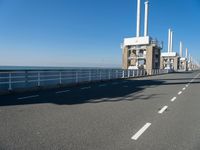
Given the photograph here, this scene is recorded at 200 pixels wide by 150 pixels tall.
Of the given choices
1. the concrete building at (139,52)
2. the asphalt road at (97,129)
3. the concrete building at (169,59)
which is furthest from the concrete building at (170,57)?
the asphalt road at (97,129)

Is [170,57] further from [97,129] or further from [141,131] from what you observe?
[97,129]

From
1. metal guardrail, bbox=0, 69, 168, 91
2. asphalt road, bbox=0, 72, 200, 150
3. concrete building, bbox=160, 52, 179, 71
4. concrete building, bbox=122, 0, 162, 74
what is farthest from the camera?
concrete building, bbox=160, 52, 179, 71

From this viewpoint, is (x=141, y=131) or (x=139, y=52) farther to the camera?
(x=139, y=52)

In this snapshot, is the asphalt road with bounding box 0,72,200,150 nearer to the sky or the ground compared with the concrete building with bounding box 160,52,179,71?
nearer to the ground

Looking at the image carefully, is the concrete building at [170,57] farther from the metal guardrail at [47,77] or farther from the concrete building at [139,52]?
the metal guardrail at [47,77]

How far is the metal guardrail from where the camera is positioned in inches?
549

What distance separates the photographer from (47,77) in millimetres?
18953

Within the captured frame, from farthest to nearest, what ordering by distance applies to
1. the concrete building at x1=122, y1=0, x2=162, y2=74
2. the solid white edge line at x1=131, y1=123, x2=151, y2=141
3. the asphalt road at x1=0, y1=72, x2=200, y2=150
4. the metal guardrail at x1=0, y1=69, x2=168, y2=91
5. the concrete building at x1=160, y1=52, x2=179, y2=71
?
the concrete building at x1=160, y1=52, x2=179, y2=71, the concrete building at x1=122, y1=0, x2=162, y2=74, the metal guardrail at x1=0, y1=69, x2=168, y2=91, the solid white edge line at x1=131, y1=123, x2=151, y2=141, the asphalt road at x1=0, y1=72, x2=200, y2=150

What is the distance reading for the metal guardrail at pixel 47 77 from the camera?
45.8 feet

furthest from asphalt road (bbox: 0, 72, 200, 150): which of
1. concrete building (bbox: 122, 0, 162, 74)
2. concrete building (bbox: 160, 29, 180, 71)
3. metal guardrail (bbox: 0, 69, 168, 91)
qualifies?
concrete building (bbox: 160, 29, 180, 71)

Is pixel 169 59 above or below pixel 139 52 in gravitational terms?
above

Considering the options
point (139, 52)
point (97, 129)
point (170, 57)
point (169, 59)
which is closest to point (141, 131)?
point (97, 129)

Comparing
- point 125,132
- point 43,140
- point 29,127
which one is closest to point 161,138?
point 125,132

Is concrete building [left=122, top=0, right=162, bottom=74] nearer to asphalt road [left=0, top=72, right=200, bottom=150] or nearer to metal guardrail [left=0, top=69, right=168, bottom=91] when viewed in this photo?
metal guardrail [left=0, top=69, right=168, bottom=91]
